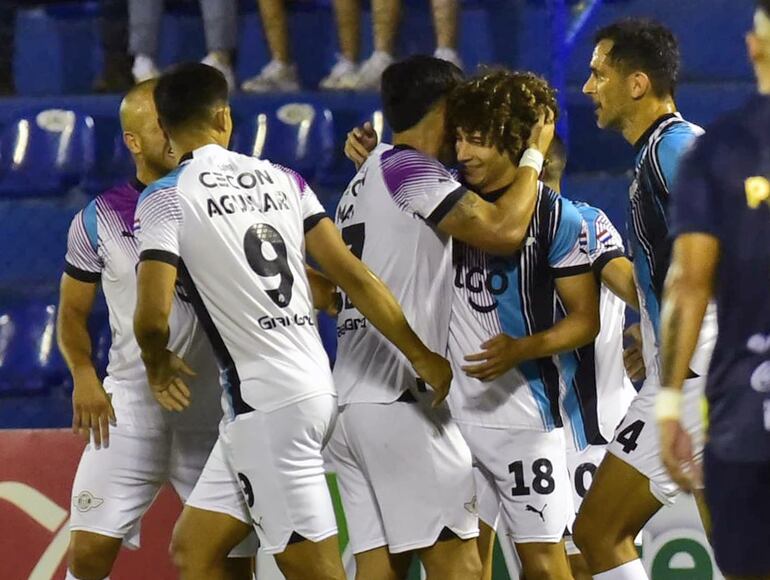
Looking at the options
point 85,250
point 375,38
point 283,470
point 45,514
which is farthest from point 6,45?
point 283,470

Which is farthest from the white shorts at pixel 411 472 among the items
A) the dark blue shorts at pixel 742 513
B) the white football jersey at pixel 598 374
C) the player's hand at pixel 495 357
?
the dark blue shorts at pixel 742 513

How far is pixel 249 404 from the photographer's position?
13.8 feet

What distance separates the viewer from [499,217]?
14.8 feet

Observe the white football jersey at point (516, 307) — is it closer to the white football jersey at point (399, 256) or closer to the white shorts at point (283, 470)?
the white football jersey at point (399, 256)

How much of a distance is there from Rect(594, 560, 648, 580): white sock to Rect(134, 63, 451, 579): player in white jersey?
0.77m

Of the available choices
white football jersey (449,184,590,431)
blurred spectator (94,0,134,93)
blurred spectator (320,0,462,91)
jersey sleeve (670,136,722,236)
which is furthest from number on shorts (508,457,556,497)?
blurred spectator (94,0,134,93)

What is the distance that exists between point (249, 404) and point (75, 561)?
1.14 metres

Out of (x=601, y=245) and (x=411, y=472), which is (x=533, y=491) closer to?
(x=411, y=472)

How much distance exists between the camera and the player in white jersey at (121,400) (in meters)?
4.98

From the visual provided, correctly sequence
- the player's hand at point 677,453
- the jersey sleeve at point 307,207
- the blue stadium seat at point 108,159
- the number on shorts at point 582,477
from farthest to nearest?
the blue stadium seat at point 108,159 < the number on shorts at point 582,477 < the jersey sleeve at point 307,207 < the player's hand at point 677,453

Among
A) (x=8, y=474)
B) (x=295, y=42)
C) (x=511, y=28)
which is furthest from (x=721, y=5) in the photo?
(x=8, y=474)

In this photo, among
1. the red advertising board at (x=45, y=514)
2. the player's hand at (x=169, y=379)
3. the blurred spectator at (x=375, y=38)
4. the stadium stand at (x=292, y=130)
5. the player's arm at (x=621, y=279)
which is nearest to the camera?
the player's hand at (x=169, y=379)

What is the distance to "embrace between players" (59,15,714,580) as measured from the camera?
13.8 feet

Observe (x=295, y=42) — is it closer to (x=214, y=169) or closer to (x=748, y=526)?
(x=214, y=169)
